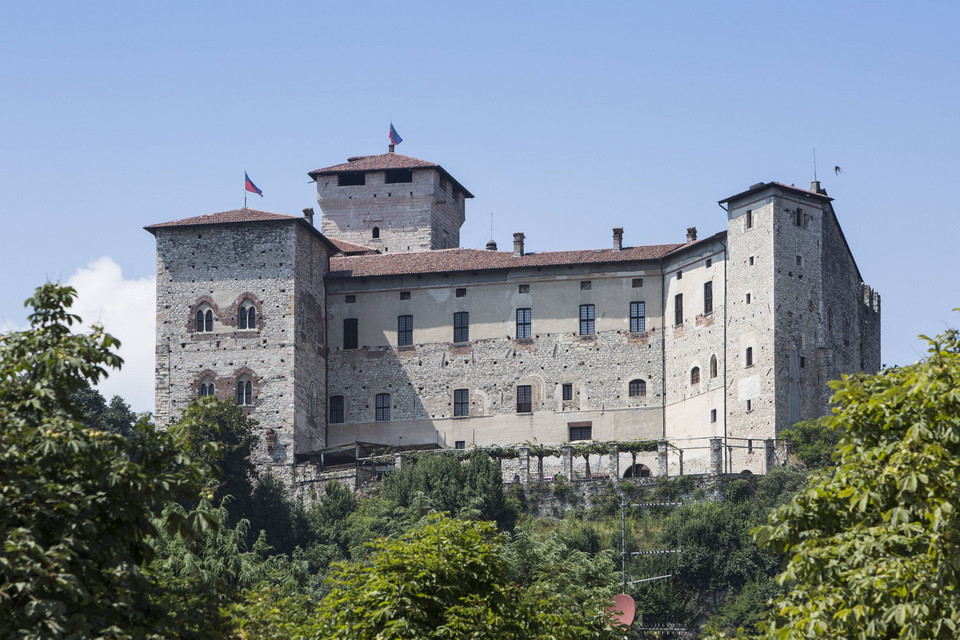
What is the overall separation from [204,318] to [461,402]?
1127cm

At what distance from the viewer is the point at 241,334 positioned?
6638 cm

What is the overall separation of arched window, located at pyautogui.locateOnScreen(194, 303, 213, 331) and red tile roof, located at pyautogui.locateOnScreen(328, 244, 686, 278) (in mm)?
5898

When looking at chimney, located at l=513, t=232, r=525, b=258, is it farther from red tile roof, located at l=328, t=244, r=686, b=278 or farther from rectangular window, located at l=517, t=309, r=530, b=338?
rectangular window, located at l=517, t=309, r=530, b=338

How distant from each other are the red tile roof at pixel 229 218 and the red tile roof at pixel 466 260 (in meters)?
4.18

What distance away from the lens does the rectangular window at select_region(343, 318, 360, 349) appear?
69125 millimetres

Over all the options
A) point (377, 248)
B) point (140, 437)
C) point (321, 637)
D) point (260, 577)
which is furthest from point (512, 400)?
point (140, 437)

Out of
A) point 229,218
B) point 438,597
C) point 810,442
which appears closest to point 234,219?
point 229,218

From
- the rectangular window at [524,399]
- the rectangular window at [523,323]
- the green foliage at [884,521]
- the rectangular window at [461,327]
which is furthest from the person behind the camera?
the rectangular window at [461,327]

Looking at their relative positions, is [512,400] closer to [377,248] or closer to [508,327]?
[508,327]

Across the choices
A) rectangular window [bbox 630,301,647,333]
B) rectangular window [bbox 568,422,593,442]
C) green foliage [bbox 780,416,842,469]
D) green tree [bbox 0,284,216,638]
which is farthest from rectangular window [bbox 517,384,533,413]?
green tree [bbox 0,284,216,638]

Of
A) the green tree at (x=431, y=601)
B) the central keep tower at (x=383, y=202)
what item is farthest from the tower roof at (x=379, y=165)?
the green tree at (x=431, y=601)

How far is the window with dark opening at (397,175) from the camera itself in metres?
81.9

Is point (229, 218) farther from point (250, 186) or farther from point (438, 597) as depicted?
point (438, 597)

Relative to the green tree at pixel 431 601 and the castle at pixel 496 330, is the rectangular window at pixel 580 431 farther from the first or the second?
the green tree at pixel 431 601
